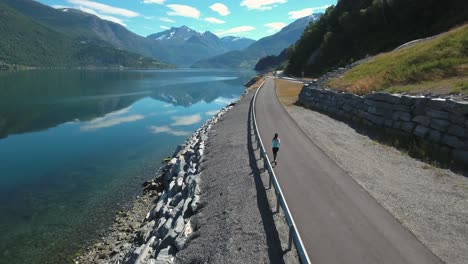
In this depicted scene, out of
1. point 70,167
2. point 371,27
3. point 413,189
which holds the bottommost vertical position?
point 70,167

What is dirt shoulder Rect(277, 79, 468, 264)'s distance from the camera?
12250mm

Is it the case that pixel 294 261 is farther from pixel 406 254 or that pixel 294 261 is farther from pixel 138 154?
pixel 138 154

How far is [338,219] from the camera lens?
1348cm

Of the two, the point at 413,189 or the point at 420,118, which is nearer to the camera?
the point at 413,189

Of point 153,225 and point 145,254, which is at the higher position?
point 145,254

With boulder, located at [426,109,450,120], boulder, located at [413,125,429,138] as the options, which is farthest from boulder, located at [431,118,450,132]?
boulder, located at [413,125,429,138]

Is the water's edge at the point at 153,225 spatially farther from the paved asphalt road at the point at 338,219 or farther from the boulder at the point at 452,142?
the boulder at the point at 452,142

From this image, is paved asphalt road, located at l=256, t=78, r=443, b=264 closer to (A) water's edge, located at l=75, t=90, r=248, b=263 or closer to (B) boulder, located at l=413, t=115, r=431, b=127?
(A) water's edge, located at l=75, t=90, r=248, b=263

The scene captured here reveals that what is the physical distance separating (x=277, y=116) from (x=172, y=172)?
575 inches

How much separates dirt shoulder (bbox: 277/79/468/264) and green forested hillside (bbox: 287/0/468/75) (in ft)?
164

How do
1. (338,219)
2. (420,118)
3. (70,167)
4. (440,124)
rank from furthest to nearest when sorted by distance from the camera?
(70,167), (420,118), (440,124), (338,219)

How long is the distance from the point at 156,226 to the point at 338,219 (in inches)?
450

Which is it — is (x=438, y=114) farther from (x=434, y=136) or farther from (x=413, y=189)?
(x=413, y=189)

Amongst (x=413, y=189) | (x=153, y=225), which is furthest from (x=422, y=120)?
(x=153, y=225)
